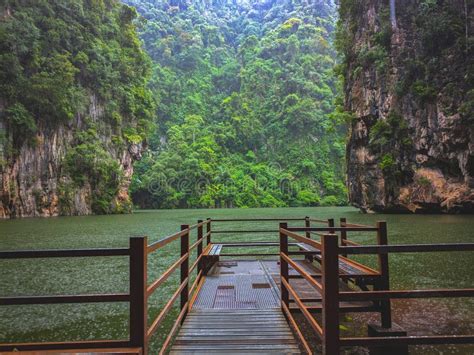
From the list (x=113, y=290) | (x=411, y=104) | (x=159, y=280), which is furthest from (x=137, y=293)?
(x=411, y=104)

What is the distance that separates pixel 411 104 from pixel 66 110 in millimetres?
33975

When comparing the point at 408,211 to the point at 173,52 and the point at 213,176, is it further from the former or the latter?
the point at 173,52

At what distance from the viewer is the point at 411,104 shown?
31.6m

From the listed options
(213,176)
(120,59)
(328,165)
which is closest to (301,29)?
(328,165)

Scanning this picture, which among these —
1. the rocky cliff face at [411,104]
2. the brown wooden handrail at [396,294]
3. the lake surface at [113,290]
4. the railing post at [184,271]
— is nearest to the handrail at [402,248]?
the brown wooden handrail at [396,294]

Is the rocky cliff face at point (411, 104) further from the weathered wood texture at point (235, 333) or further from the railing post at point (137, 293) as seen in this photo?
the railing post at point (137, 293)

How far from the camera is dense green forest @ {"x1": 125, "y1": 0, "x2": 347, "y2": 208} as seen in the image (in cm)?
7756

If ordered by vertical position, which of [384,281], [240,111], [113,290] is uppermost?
[240,111]

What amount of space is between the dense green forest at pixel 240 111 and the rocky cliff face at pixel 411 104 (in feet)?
136

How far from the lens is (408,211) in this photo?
34406mm

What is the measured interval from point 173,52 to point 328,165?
60.8 meters

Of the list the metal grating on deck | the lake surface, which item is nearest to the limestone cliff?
the lake surface

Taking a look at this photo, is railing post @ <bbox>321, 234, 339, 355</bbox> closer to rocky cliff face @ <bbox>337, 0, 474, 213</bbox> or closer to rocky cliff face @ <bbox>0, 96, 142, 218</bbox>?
rocky cliff face @ <bbox>337, 0, 474, 213</bbox>

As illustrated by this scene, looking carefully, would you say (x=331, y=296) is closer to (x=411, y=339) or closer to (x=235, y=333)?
(x=411, y=339)
